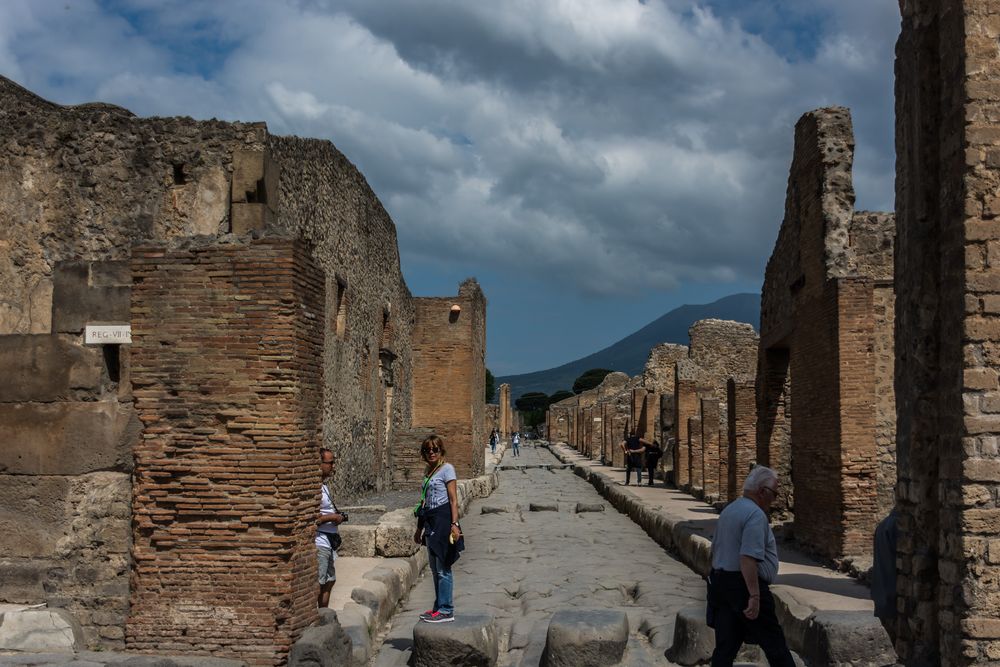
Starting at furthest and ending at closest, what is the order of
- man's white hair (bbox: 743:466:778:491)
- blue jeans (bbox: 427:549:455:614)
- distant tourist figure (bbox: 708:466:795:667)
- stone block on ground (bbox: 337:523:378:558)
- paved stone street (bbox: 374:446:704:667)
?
stone block on ground (bbox: 337:523:378:558) < paved stone street (bbox: 374:446:704:667) < blue jeans (bbox: 427:549:455:614) < man's white hair (bbox: 743:466:778:491) < distant tourist figure (bbox: 708:466:795:667)

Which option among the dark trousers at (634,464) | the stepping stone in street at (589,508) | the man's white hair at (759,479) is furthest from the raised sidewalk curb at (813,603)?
the dark trousers at (634,464)

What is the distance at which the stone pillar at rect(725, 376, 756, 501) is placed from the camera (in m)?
15.1

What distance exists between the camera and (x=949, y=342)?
536 centimetres

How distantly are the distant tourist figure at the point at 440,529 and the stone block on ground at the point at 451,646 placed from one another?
39 centimetres

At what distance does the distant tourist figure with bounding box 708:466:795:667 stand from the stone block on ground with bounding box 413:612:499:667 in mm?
1753

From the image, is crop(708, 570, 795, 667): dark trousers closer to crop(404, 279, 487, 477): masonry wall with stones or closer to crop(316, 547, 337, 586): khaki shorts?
crop(316, 547, 337, 586): khaki shorts

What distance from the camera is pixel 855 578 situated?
8.81 metres

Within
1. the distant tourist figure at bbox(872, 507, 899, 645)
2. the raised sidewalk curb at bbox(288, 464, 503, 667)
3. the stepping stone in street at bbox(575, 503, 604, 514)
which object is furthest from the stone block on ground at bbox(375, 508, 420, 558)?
the stepping stone in street at bbox(575, 503, 604, 514)

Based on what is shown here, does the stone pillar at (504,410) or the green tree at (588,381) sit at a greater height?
the green tree at (588,381)

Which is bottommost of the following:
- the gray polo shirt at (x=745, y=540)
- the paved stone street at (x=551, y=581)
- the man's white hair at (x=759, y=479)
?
the paved stone street at (x=551, y=581)

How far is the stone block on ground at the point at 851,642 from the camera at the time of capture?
579 cm

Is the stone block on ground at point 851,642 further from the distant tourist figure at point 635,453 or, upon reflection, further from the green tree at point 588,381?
the green tree at point 588,381

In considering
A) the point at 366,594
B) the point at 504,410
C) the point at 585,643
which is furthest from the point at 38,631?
the point at 504,410

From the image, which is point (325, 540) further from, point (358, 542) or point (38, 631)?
point (358, 542)
